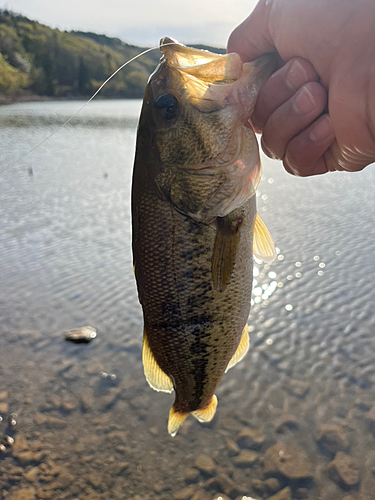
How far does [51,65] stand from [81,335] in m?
66.6

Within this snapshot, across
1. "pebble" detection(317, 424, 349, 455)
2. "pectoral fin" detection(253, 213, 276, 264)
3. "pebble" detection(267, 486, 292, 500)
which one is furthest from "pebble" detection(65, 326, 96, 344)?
"pectoral fin" detection(253, 213, 276, 264)

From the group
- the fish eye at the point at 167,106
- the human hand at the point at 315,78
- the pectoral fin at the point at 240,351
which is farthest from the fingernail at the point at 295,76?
the pectoral fin at the point at 240,351

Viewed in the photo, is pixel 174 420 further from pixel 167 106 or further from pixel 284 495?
pixel 167 106

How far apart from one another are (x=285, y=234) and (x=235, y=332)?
6.60 m

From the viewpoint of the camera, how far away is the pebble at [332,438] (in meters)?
3.71

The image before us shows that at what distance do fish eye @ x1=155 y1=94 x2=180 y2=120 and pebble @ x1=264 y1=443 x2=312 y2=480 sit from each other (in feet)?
10.7

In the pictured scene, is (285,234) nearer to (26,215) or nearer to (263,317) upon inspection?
(263,317)

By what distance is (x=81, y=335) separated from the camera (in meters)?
5.38

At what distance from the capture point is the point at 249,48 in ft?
7.27

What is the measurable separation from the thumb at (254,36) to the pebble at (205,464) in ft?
11.3

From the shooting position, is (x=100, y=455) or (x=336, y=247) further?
(x=336, y=247)

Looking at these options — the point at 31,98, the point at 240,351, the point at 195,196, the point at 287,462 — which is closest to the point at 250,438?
the point at 287,462

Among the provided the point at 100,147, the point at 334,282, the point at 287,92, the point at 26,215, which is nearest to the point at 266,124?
the point at 287,92

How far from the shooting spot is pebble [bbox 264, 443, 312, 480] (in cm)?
351
